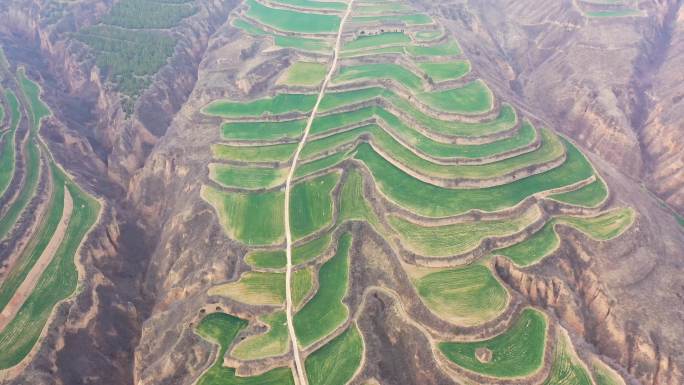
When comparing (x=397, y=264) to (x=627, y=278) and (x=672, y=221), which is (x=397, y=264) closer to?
(x=627, y=278)

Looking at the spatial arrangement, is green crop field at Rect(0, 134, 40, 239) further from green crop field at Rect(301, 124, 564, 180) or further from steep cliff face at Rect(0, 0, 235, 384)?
green crop field at Rect(301, 124, 564, 180)

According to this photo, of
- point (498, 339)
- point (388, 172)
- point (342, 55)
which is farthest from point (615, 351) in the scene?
point (342, 55)

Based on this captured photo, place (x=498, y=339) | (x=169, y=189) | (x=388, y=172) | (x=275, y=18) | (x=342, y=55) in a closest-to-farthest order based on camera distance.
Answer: (x=498, y=339) < (x=388, y=172) < (x=169, y=189) < (x=342, y=55) < (x=275, y=18)

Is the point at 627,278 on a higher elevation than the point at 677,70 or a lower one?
lower

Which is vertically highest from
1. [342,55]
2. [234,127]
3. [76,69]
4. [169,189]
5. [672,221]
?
[76,69]

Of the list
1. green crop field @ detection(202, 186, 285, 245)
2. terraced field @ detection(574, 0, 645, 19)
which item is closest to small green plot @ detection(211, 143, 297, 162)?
green crop field @ detection(202, 186, 285, 245)

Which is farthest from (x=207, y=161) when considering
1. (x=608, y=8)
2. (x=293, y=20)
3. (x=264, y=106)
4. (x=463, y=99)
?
(x=608, y=8)
